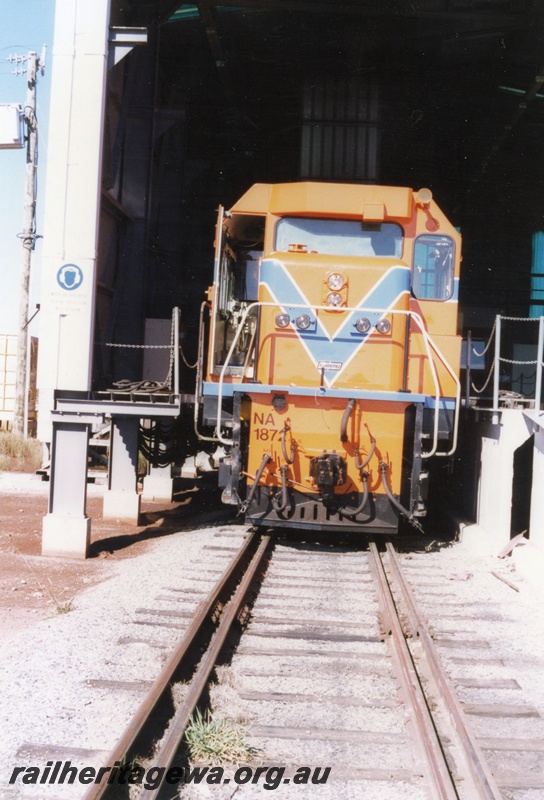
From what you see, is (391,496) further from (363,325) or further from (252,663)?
(252,663)

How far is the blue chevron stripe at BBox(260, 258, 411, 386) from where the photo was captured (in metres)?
7.35

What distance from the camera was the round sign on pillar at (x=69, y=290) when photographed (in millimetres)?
7391

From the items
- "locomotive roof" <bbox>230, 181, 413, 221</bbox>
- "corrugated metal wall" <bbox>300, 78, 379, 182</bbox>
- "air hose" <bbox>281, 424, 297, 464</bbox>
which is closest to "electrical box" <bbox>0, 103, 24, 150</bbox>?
"corrugated metal wall" <bbox>300, 78, 379, 182</bbox>

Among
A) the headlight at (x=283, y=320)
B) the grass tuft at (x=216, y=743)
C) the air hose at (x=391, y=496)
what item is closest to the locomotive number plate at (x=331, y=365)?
the headlight at (x=283, y=320)

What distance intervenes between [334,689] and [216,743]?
0.96 metres

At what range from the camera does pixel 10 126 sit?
14797mm

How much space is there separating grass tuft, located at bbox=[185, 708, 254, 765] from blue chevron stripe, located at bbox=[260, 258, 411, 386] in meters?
4.37

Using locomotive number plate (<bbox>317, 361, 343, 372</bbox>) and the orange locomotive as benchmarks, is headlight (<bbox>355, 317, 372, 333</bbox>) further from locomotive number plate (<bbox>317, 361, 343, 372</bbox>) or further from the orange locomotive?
locomotive number plate (<bbox>317, 361, 343, 372</bbox>)

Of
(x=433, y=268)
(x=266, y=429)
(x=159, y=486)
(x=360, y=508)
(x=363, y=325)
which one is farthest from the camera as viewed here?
(x=159, y=486)

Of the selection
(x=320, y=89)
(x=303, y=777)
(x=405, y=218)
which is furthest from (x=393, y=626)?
(x=320, y=89)

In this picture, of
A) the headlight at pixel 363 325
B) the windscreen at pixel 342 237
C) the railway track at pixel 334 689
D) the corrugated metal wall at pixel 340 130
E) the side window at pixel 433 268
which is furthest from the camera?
the corrugated metal wall at pixel 340 130

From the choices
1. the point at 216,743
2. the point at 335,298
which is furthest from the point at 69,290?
the point at 216,743

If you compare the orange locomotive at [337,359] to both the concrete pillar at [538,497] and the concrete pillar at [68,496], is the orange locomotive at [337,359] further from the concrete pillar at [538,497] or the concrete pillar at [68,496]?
the concrete pillar at [68,496]

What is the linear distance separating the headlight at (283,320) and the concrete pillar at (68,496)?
2135 mm
